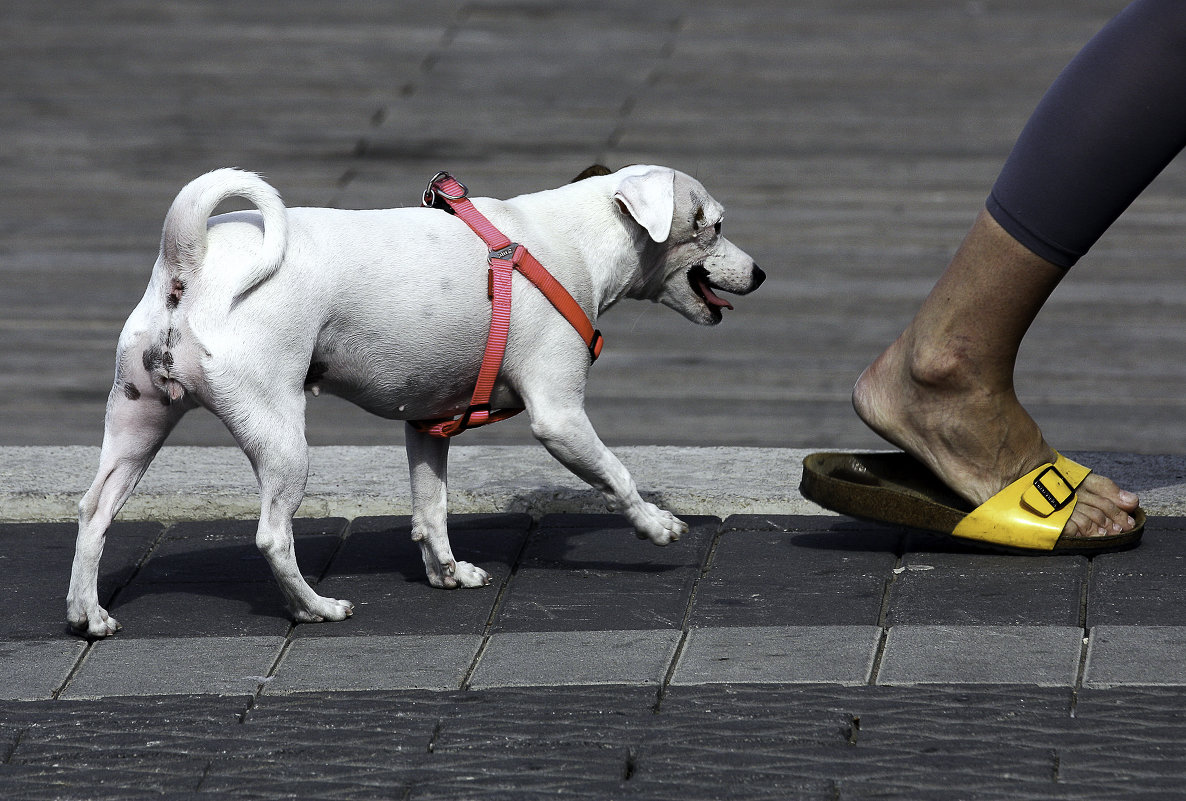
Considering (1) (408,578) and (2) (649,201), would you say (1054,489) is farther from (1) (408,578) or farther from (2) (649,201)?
(1) (408,578)

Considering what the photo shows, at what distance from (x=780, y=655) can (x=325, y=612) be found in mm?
1126

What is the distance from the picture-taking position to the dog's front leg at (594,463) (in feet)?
13.8

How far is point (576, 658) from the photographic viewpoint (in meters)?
3.71

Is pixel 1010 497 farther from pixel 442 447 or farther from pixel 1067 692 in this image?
pixel 442 447

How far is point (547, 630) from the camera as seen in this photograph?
Result: 155 inches

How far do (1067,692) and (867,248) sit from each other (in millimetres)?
5552

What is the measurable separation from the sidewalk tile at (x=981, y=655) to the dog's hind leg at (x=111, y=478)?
1.75 meters

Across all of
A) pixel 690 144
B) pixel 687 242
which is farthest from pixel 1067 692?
pixel 690 144

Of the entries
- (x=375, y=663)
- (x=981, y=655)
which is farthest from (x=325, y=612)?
(x=981, y=655)

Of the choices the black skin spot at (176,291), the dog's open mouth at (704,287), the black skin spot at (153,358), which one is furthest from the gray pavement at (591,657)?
the black skin spot at (176,291)

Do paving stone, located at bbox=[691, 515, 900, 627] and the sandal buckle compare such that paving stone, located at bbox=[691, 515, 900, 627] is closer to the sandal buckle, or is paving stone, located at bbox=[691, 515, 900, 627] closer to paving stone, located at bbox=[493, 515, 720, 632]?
paving stone, located at bbox=[493, 515, 720, 632]

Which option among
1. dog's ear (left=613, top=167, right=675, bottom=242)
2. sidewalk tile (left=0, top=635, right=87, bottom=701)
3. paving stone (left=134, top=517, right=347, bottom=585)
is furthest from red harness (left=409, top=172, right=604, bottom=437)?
sidewalk tile (left=0, top=635, right=87, bottom=701)

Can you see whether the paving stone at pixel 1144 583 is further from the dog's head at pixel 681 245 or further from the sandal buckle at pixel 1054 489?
the dog's head at pixel 681 245

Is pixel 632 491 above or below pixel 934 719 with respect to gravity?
below
